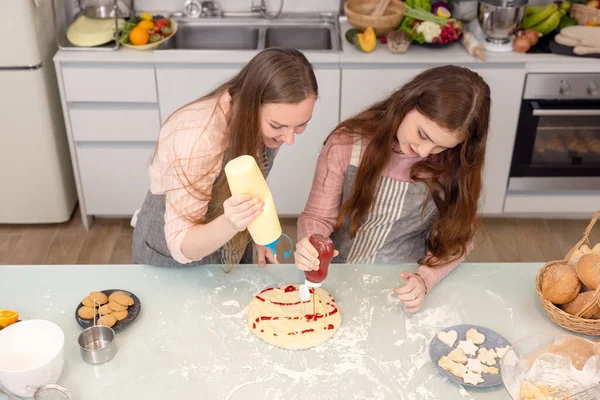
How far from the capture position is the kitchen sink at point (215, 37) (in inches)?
131

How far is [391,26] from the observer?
3.06m

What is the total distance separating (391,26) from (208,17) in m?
0.90

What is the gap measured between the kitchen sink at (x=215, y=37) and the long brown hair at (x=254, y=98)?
178cm

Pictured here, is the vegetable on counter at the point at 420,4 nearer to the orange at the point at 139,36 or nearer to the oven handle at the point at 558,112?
the oven handle at the point at 558,112

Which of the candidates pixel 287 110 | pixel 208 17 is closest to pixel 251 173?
pixel 287 110

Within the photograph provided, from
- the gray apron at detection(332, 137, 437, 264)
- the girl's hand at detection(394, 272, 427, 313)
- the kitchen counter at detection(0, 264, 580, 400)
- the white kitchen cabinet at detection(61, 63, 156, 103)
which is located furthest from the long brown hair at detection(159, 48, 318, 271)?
the white kitchen cabinet at detection(61, 63, 156, 103)

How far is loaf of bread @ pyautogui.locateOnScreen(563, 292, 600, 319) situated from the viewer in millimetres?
1576

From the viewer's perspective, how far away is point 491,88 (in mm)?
3006

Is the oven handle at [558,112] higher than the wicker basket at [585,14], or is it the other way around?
the wicker basket at [585,14]

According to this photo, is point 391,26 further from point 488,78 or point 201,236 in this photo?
point 201,236

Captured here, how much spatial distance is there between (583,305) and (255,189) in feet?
2.60

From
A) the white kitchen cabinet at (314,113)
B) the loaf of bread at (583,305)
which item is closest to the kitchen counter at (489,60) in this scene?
the white kitchen cabinet at (314,113)

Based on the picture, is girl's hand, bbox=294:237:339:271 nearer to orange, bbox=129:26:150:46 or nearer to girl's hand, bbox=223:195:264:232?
girl's hand, bbox=223:195:264:232

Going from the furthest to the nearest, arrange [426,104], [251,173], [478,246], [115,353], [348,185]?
1. [478,246]
2. [348,185]
3. [426,104]
4. [115,353]
5. [251,173]
